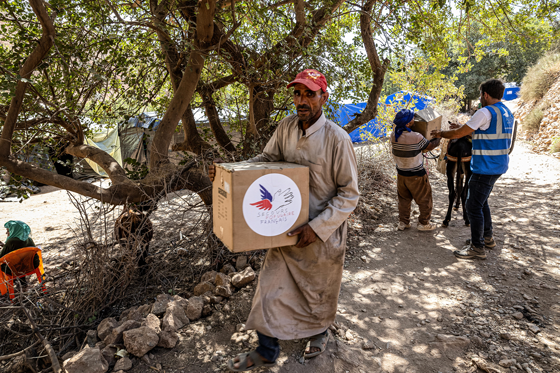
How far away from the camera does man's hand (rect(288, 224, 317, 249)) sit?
6.98ft

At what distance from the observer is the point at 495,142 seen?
369 cm

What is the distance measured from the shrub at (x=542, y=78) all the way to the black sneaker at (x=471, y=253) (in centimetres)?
1311

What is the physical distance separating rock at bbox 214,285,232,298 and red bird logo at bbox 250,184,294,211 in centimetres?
151

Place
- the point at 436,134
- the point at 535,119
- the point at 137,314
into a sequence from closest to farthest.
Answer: the point at 137,314 < the point at 436,134 < the point at 535,119

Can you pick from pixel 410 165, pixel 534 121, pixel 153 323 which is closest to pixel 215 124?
pixel 410 165

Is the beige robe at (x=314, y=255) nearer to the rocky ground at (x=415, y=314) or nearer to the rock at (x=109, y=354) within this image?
the rocky ground at (x=415, y=314)

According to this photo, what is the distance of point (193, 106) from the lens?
538cm

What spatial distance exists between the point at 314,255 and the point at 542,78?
53.0 ft

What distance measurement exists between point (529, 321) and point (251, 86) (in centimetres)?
349

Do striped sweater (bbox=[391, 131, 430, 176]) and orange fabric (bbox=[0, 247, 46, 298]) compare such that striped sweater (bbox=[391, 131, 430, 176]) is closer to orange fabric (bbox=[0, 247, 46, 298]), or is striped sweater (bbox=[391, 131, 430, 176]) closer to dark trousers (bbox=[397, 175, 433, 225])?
dark trousers (bbox=[397, 175, 433, 225])

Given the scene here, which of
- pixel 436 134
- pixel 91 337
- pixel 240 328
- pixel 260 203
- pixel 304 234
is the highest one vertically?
pixel 436 134

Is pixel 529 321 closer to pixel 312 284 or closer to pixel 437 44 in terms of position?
pixel 312 284

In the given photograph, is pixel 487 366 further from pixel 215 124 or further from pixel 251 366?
pixel 215 124

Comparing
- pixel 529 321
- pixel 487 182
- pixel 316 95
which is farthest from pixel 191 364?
pixel 487 182
